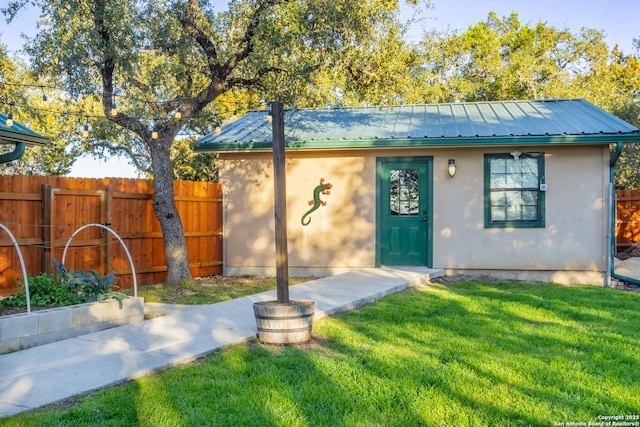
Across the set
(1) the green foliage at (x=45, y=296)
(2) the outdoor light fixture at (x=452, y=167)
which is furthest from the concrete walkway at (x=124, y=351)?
(2) the outdoor light fixture at (x=452, y=167)

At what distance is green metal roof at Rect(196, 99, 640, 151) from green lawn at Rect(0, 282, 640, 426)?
4202 mm

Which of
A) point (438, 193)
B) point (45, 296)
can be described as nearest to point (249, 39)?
point (438, 193)

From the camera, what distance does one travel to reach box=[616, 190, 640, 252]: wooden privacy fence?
1584 centimetres

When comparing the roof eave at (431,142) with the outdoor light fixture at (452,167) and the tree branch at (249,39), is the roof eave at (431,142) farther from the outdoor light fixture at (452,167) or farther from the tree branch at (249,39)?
the tree branch at (249,39)

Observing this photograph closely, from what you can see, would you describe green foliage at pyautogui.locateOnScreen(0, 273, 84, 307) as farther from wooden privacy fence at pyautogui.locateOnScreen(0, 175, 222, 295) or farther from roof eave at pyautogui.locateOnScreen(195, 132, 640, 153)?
roof eave at pyautogui.locateOnScreen(195, 132, 640, 153)

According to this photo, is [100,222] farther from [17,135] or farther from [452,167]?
[452,167]

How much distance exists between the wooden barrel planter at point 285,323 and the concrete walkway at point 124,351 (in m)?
0.29

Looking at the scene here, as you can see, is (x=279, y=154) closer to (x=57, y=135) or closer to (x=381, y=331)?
(x=381, y=331)

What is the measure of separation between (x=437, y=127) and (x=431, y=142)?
A: 0.91 meters

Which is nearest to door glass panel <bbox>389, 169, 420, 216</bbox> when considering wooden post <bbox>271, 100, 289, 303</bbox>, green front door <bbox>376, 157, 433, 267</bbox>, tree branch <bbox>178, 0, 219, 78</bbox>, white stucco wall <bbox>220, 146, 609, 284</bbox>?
green front door <bbox>376, 157, 433, 267</bbox>

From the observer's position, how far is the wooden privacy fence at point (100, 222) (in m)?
7.47

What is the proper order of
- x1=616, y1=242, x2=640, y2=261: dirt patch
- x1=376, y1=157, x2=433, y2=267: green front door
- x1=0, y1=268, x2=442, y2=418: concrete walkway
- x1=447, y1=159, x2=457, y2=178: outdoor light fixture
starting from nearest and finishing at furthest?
1. x1=0, y1=268, x2=442, y2=418: concrete walkway
2. x1=447, y1=159, x2=457, y2=178: outdoor light fixture
3. x1=376, y1=157, x2=433, y2=267: green front door
4. x1=616, y1=242, x2=640, y2=261: dirt patch

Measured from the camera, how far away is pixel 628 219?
16.0m

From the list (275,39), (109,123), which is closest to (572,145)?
(275,39)
